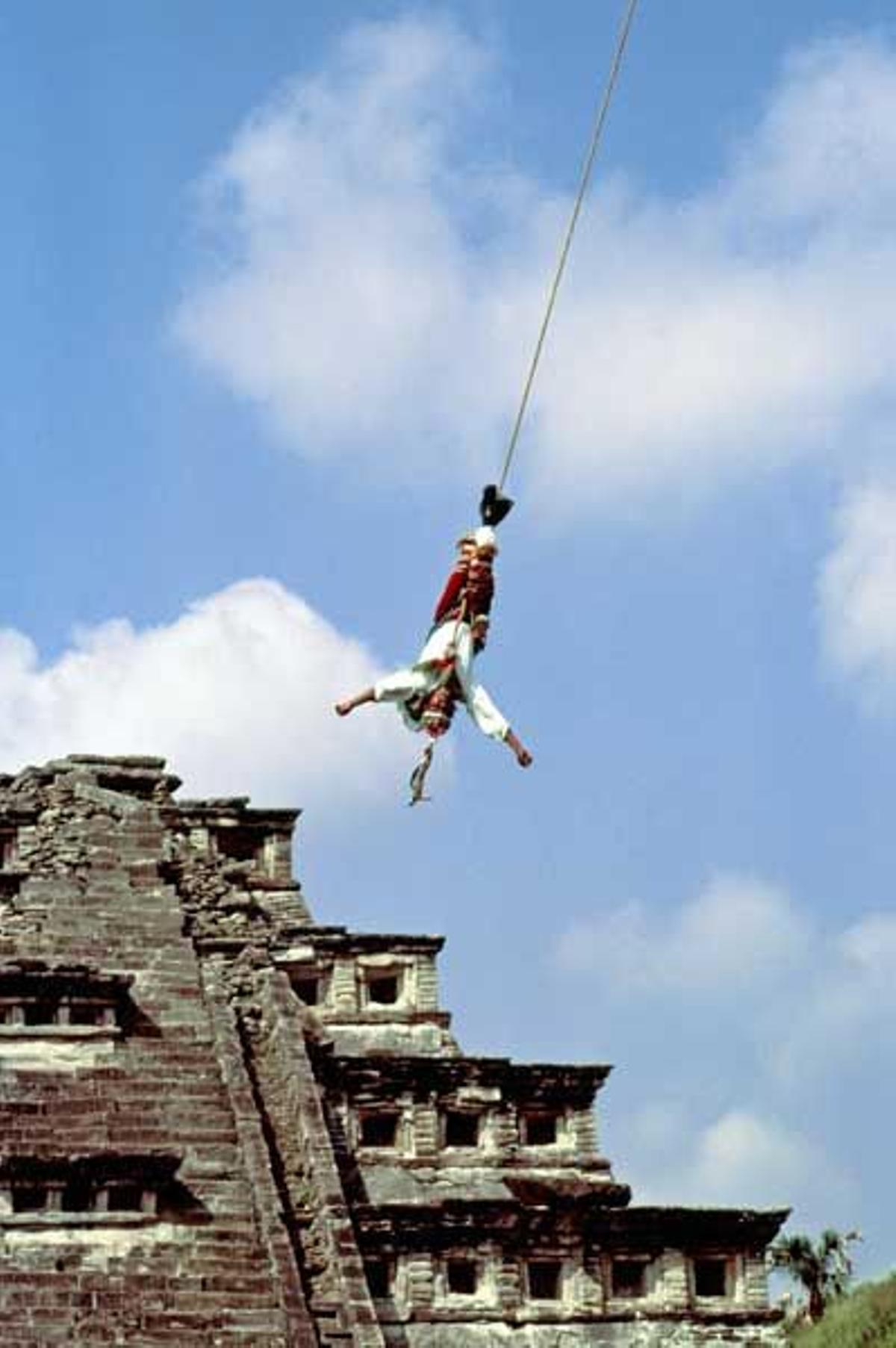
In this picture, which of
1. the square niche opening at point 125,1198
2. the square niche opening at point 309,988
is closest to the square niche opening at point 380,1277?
the square niche opening at point 309,988

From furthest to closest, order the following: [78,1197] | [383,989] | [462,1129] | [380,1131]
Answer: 1. [383,989]
2. [462,1129]
3. [380,1131]
4. [78,1197]

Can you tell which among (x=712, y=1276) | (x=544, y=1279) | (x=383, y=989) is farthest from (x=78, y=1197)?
(x=712, y=1276)

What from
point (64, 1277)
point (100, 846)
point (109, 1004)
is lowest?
point (64, 1277)

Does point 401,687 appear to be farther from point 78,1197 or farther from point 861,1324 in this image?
point 861,1324

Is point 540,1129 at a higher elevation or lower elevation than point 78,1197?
higher

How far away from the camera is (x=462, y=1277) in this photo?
29016 millimetres

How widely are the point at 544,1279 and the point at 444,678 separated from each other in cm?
1350

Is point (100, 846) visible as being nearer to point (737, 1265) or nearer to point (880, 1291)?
point (737, 1265)

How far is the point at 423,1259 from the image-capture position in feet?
94.2

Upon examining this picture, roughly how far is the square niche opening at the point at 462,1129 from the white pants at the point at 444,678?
13453 millimetres

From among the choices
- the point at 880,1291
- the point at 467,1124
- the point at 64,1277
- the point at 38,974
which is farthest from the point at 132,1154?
the point at 880,1291

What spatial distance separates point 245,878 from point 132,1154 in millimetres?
8906

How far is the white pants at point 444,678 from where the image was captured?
60.6 ft

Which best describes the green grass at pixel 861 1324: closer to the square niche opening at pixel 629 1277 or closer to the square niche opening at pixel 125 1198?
the square niche opening at pixel 629 1277
